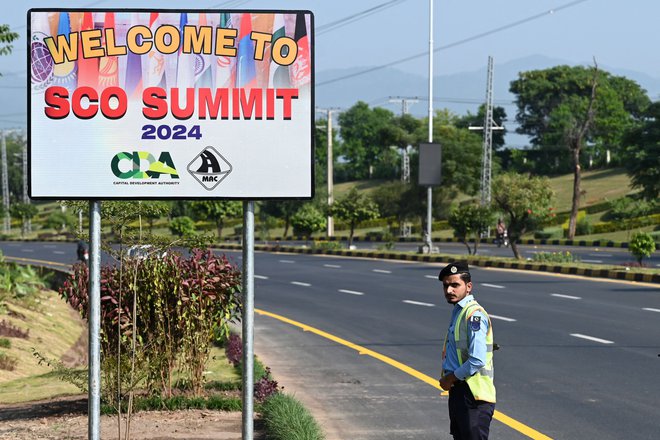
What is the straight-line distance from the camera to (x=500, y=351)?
16.1m

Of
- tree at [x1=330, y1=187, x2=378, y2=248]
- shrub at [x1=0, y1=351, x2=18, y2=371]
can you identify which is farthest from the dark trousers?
tree at [x1=330, y1=187, x2=378, y2=248]

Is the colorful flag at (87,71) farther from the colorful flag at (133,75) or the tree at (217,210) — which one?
the tree at (217,210)

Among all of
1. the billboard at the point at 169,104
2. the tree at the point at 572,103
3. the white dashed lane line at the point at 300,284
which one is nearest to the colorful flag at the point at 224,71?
the billboard at the point at 169,104

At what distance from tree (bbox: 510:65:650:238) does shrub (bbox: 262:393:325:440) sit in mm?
94891

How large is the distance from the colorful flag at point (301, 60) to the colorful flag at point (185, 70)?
23.5 inches

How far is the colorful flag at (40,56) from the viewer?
277 inches

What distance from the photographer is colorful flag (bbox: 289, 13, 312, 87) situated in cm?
703

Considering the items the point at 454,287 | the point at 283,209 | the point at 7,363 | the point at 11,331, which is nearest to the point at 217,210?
the point at 283,209

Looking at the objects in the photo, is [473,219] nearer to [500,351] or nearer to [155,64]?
[500,351]

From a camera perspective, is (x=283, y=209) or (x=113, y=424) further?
(x=283, y=209)

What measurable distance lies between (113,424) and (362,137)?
453ft

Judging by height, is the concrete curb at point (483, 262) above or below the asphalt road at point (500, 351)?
above

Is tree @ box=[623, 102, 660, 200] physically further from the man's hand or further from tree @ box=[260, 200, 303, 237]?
the man's hand

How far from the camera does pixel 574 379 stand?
13.5 metres
